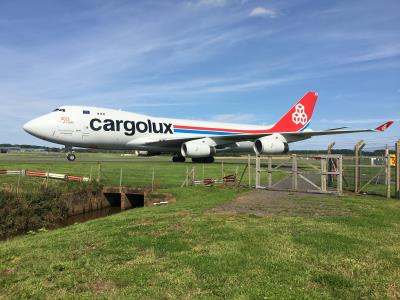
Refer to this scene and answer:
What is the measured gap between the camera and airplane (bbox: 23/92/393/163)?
29.9 metres

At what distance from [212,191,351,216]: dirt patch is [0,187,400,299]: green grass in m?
1.05

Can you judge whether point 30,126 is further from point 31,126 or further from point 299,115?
point 299,115

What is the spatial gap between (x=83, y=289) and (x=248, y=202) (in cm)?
885

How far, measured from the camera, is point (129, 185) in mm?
21141

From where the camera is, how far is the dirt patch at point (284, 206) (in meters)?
11.4

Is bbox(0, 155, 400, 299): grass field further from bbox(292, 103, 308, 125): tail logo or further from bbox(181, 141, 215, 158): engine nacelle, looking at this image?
bbox(292, 103, 308, 125): tail logo

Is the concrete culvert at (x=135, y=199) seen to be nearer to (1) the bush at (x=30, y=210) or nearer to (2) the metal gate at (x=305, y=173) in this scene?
(1) the bush at (x=30, y=210)

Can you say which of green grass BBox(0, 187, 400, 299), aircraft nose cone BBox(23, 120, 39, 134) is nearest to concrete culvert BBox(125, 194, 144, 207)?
green grass BBox(0, 187, 400, 299)

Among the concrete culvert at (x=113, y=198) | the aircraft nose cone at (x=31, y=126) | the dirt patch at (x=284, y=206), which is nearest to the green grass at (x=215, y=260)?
the dirt patch at (x=284, y=206)

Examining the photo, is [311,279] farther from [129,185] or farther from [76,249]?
[129,185]

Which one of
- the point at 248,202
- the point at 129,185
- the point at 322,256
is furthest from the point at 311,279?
the point at 129,185

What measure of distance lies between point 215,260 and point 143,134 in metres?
28.0

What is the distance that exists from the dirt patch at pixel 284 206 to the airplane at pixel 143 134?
1320 cm

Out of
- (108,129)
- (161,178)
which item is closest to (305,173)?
(161,178)
